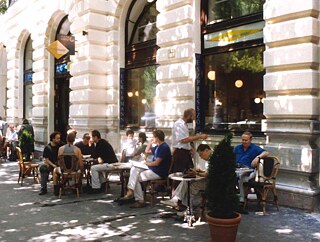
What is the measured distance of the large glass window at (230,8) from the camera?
28.5 ft

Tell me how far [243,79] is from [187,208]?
3.94 metres

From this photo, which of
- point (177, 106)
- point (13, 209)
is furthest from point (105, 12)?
point (13, 209)

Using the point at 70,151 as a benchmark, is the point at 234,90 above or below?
above

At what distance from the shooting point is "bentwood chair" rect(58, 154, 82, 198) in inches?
335

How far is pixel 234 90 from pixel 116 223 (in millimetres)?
4590

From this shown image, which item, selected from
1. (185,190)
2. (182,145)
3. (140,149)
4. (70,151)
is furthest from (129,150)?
(185,190)

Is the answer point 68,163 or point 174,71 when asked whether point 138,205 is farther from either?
point 174,71

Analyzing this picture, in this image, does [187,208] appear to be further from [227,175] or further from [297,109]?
[297,109]

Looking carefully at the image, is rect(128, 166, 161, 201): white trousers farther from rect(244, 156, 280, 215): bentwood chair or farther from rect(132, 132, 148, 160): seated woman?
rect(132, 132, 148, 160): seated woman

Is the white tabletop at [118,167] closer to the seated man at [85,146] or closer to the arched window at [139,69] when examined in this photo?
the seated man at [85,146]

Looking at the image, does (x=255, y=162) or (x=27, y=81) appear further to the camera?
(x=27, y=81)

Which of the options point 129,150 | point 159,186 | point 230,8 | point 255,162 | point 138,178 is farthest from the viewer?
point 129,150

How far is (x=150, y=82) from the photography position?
11938 mm

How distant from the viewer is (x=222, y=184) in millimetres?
5004
